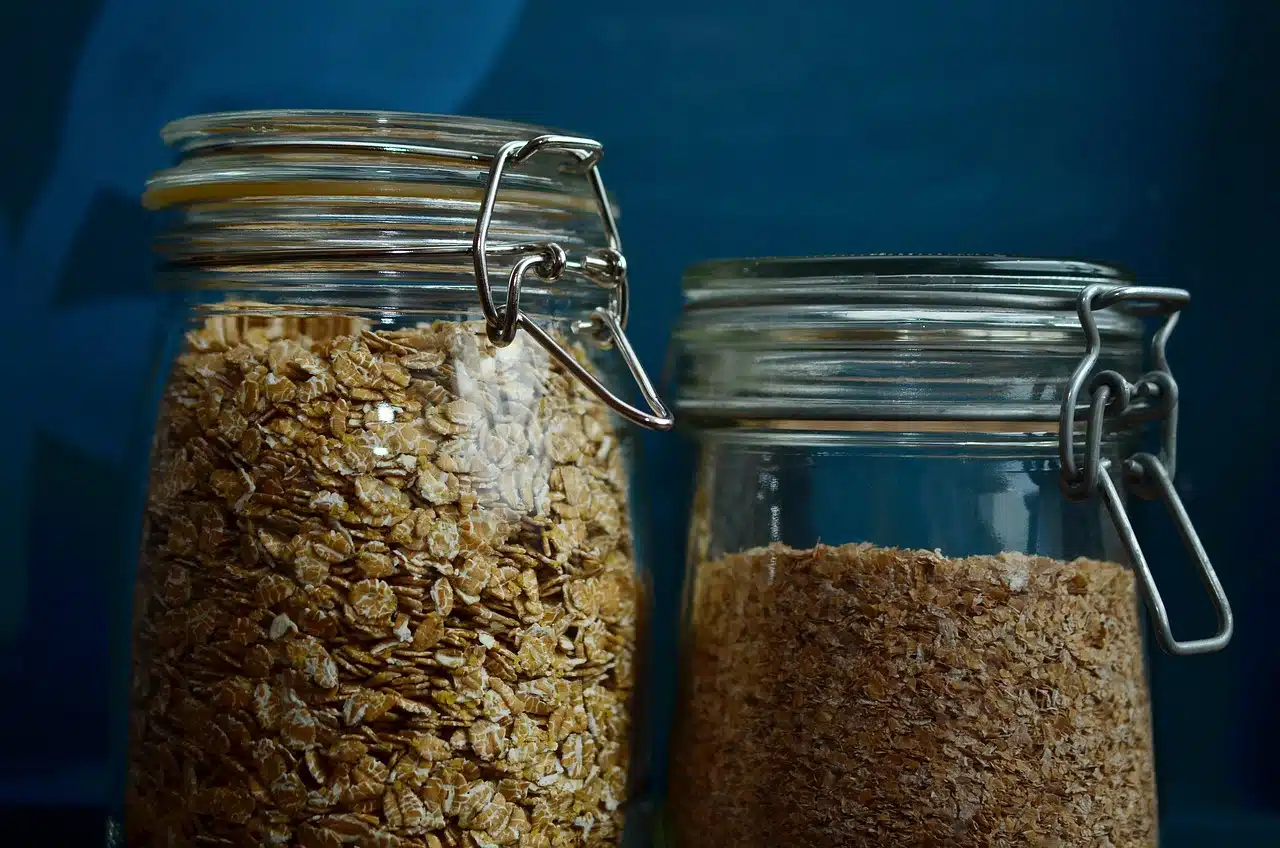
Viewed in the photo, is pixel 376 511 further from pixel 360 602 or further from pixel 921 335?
pixel 921 335

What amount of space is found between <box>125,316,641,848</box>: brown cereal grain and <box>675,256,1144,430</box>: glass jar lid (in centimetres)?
14

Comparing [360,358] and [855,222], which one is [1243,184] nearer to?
[855,222]

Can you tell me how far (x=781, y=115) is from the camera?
3.13ft

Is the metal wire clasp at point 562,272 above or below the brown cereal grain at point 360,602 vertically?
above

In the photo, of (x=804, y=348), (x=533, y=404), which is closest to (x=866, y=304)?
(x=804, y=348)

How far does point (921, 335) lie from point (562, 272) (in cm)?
19

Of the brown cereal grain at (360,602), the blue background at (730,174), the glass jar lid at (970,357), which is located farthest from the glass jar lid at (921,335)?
the blue background at (730,174)

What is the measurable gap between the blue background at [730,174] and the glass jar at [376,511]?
0.27m

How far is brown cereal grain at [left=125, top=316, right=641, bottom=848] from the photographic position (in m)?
0.61

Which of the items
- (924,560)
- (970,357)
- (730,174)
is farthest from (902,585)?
(730,174)

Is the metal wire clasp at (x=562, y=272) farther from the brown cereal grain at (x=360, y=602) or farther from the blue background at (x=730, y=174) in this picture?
the blue background at (x=730, y=174)

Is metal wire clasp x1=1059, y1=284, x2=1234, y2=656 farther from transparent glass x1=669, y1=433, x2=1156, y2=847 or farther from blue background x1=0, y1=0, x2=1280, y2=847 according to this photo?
blue background x1=0, y1=0, x2=1280, y2=847

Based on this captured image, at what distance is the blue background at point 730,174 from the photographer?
3.08ft

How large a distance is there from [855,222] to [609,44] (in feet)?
0.73
